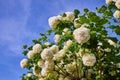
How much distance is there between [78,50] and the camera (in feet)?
17.8

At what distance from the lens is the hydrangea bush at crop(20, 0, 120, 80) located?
5.48 meters

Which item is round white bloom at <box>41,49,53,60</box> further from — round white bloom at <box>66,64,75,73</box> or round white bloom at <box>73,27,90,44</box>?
round white bloom at <box>73,27,90,44</box>

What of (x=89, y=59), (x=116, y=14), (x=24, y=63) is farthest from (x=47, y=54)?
(x=116, y=14)

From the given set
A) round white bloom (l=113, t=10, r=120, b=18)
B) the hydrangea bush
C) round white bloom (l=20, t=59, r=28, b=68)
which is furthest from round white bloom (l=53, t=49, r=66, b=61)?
round white bloom (l=113, t=10, r=120, b=18)

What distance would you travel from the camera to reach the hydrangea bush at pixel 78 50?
18.0 feet

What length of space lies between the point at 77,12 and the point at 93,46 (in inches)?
59.4

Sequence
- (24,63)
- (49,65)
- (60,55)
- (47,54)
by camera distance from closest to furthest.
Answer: (47,54)
(49,65)
(60,55)
(24,63)

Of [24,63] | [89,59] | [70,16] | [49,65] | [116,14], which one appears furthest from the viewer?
[24,63]

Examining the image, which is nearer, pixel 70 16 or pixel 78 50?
pixel 78 50

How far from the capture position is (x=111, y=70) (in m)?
6.45

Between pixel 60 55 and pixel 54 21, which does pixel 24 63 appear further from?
pixel 54 21

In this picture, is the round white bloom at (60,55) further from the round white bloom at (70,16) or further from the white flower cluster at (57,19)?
the round white bloom at (70,16)

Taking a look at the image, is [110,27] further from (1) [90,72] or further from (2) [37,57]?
(2) [37,57]

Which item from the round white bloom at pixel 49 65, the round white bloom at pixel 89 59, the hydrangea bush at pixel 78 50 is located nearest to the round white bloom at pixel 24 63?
the hydrangea bush at pixel 78 50
